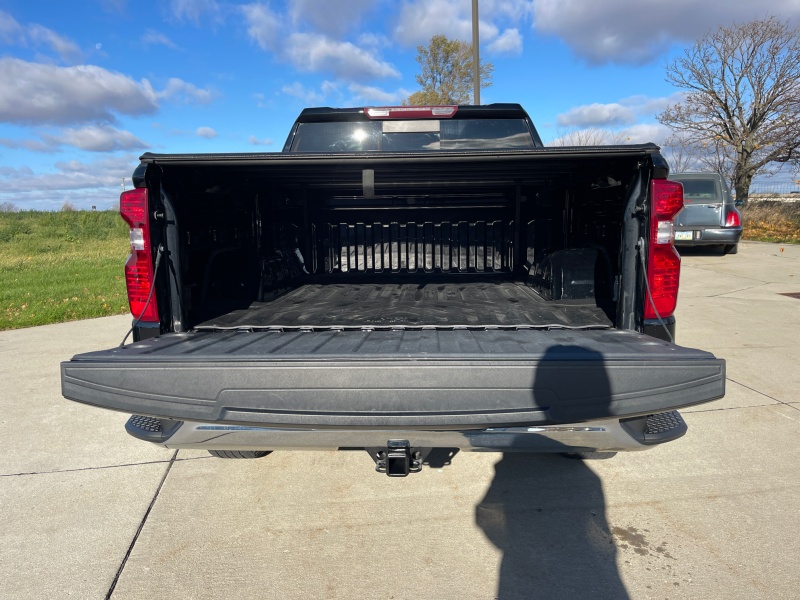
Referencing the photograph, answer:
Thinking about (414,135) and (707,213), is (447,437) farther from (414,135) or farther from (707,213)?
(707,213)

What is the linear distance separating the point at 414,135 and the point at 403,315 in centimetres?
193

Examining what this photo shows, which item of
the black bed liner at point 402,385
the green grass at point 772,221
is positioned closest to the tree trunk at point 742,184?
the green grass at point 772,221

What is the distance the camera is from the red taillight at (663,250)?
8.43 feet

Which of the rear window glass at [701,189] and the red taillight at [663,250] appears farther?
the rear window glass at [701,189]

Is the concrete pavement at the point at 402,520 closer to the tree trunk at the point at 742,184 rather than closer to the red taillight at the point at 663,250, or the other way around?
the red taillight at the point at 663,250

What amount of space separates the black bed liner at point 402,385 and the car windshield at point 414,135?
2770mm

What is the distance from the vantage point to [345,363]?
6.81ft

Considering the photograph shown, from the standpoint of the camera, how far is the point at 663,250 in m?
2.62

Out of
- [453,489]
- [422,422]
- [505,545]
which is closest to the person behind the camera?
[422,422]

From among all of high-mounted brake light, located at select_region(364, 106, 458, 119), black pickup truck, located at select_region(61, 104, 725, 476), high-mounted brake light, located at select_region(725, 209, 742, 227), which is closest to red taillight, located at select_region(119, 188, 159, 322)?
black pickup truck, located at select_region(61, 104, 725, 476)

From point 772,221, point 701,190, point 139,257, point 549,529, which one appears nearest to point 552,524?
point 549,529

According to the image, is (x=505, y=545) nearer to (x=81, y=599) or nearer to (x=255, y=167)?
(x=81, y=599)

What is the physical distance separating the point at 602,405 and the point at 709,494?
1439mm

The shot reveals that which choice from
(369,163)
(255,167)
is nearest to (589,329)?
(369,163)
